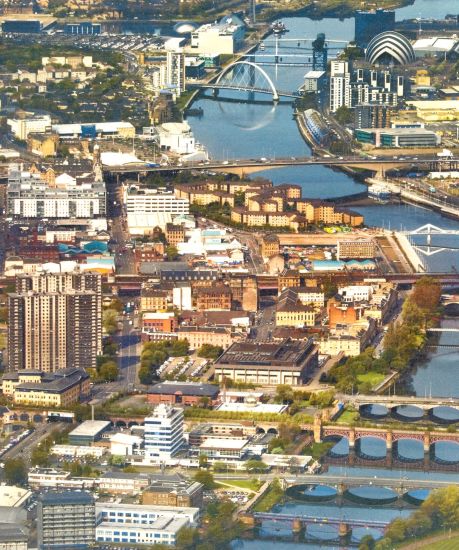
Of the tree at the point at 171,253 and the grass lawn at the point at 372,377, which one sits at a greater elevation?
the tree at the point at 171,253

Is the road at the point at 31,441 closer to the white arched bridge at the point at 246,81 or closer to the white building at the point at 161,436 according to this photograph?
the white building at the point at 161,436

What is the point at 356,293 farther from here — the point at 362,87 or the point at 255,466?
the point at 362,87

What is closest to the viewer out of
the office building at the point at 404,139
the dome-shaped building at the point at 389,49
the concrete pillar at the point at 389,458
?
the concrete pillar at the point at 389,458

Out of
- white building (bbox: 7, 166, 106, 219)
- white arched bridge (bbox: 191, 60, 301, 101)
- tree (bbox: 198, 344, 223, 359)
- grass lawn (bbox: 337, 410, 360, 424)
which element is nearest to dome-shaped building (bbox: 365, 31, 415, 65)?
white arched bridge (bbox: 191, 60, 301, 101)

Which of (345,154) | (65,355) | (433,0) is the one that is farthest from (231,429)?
(433,0)

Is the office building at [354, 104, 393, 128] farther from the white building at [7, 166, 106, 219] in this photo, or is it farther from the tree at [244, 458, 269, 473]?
the tree at [244, 458, 269, 473]

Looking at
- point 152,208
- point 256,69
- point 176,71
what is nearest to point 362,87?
point 176,71

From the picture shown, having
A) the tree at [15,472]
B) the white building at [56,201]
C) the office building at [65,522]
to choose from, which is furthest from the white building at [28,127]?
the office building at [65,522]
